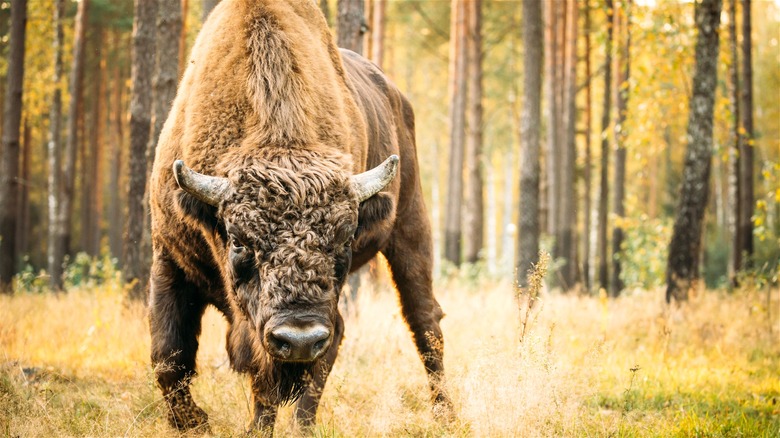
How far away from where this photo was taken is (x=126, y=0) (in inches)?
817

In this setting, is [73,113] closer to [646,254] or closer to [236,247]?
[646,254]

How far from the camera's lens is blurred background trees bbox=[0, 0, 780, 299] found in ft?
31.1

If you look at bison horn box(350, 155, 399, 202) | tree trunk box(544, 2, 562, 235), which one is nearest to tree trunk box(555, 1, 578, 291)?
tree trunk box(544, 2, 562, 235)

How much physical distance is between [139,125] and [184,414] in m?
5.67

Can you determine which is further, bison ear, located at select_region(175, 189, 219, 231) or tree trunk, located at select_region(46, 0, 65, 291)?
tree trunk, located at select_region(46, 0, 65, 291)

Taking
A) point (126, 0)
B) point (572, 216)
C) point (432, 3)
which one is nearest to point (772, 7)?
point (432, 3)

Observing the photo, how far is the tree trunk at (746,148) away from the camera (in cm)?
1556

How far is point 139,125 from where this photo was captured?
9.27 m

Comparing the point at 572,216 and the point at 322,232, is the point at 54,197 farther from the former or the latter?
the point at 322,232

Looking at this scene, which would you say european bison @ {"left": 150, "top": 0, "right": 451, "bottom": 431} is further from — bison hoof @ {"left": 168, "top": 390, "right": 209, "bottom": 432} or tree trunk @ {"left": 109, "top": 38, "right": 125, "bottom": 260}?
tree trunk @ {"left": 109, "top": 38, "right": 125, "bottom": 260}

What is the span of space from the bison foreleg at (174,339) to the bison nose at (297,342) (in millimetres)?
1185

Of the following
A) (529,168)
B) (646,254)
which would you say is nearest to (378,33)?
(529,168)

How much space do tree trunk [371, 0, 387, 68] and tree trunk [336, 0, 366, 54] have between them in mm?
8347

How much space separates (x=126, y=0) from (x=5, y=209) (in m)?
11.5
